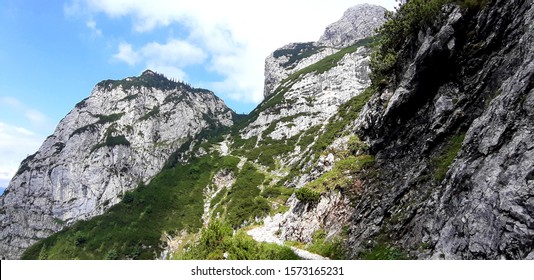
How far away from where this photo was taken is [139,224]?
85.4 m

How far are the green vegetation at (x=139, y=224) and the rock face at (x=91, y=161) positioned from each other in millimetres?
54488

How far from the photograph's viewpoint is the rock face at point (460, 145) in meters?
11.9

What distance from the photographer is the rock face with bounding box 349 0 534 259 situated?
38.9ft

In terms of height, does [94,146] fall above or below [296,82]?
below

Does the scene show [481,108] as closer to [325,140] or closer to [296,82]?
[325,140]

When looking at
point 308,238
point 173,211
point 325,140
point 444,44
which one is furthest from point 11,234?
point 444,44

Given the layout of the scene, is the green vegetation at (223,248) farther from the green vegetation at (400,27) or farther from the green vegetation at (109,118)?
the green vegetation at (109,118)

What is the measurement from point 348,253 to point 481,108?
34.3ft

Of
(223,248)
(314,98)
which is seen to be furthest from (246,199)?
(314,98)

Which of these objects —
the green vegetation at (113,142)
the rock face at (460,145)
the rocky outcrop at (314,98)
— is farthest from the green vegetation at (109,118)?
the rock face at (460,145)

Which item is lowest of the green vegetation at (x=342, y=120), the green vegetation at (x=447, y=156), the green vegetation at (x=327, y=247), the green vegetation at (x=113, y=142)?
the green vegetation at (x=327, y=247)

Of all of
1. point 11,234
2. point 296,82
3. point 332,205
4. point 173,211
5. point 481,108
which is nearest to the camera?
point 481,108

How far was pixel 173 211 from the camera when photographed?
91500 millimetres

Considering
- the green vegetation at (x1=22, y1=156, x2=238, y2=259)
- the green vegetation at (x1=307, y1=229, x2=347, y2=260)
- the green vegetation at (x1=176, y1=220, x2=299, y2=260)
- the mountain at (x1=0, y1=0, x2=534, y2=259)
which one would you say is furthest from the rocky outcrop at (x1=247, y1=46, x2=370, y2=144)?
the green vegetation at (x1=176, y1=220, x2=299, y2=260)
